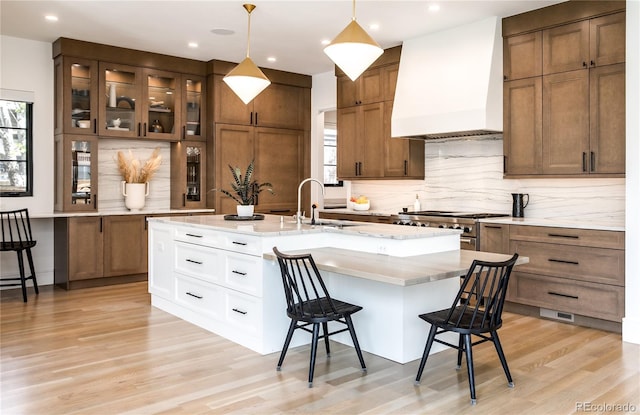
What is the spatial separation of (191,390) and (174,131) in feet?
14.7

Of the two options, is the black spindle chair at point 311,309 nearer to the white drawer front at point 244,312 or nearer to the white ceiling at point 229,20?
the white drawer front at point 244,312

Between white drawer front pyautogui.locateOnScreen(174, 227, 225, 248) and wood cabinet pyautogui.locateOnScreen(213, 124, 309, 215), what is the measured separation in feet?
7.68

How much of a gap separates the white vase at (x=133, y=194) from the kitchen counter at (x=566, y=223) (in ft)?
13.1

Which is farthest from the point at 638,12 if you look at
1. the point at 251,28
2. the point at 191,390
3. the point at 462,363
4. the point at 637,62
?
the point at 191,390

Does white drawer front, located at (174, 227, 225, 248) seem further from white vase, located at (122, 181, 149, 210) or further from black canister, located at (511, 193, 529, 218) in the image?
black canister, located at (511, 193, 529, 218)

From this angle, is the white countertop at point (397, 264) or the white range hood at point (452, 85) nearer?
the white countertop at point (397, 264)

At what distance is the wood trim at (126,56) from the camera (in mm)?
6091

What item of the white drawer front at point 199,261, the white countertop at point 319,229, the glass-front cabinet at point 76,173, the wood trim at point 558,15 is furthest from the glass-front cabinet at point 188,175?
the wood trim at point 558,15

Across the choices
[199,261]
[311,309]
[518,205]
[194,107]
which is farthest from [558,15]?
[194,107]

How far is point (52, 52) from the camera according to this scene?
20.7 ft

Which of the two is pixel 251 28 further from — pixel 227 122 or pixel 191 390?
pixel 191 390

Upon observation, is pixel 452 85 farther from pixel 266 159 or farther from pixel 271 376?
pixel 271 376

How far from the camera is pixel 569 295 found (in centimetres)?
452

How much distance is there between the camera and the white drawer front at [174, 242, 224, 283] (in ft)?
13.9
